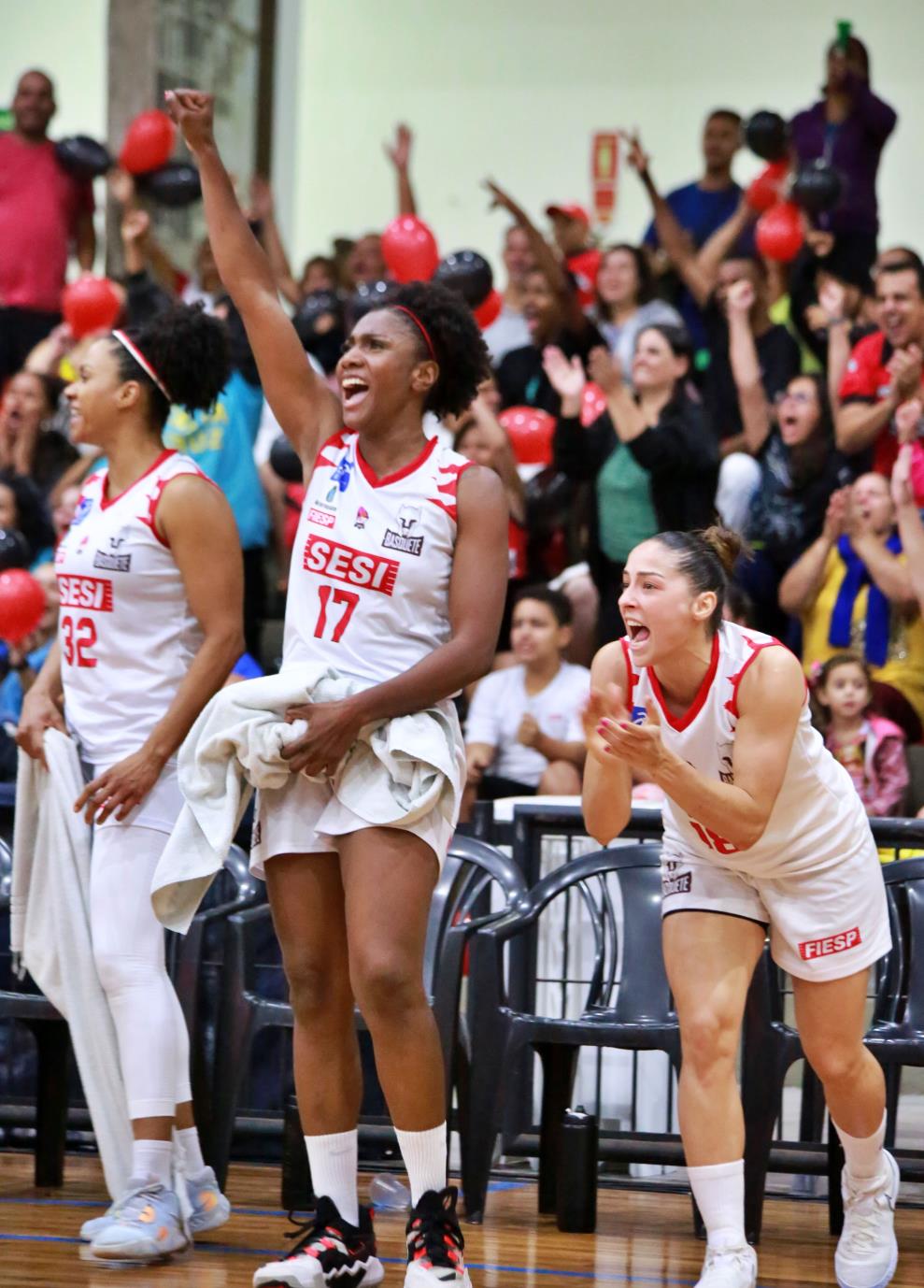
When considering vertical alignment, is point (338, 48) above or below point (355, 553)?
A: above

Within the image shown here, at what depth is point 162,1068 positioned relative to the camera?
3.64 meters

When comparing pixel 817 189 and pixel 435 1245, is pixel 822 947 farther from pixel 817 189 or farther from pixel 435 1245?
pixel 817 189

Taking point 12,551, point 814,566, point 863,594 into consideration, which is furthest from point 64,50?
point 863,594

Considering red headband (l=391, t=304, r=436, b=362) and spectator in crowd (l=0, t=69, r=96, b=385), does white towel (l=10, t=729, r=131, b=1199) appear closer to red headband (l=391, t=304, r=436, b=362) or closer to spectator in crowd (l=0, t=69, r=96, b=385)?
red headband (l=391, t=304, r=436, b=362)

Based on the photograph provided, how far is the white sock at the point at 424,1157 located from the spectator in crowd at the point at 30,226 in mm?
6374

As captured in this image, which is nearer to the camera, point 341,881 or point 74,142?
point 341,881

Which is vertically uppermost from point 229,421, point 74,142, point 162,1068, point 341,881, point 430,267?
point 74,142

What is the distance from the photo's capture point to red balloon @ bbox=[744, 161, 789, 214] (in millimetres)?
8312

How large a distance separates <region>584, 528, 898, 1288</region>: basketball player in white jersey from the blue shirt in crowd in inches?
148

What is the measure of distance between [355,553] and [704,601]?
1.99 feet

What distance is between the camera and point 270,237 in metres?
9.12

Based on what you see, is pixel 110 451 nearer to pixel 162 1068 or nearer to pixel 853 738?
pixel 162 1068

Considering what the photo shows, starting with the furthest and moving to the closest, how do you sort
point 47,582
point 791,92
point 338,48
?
point 338,48, point 791,92, point 47,582

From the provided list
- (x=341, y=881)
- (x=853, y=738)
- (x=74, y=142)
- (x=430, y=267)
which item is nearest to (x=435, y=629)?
(x=341, y=881)
